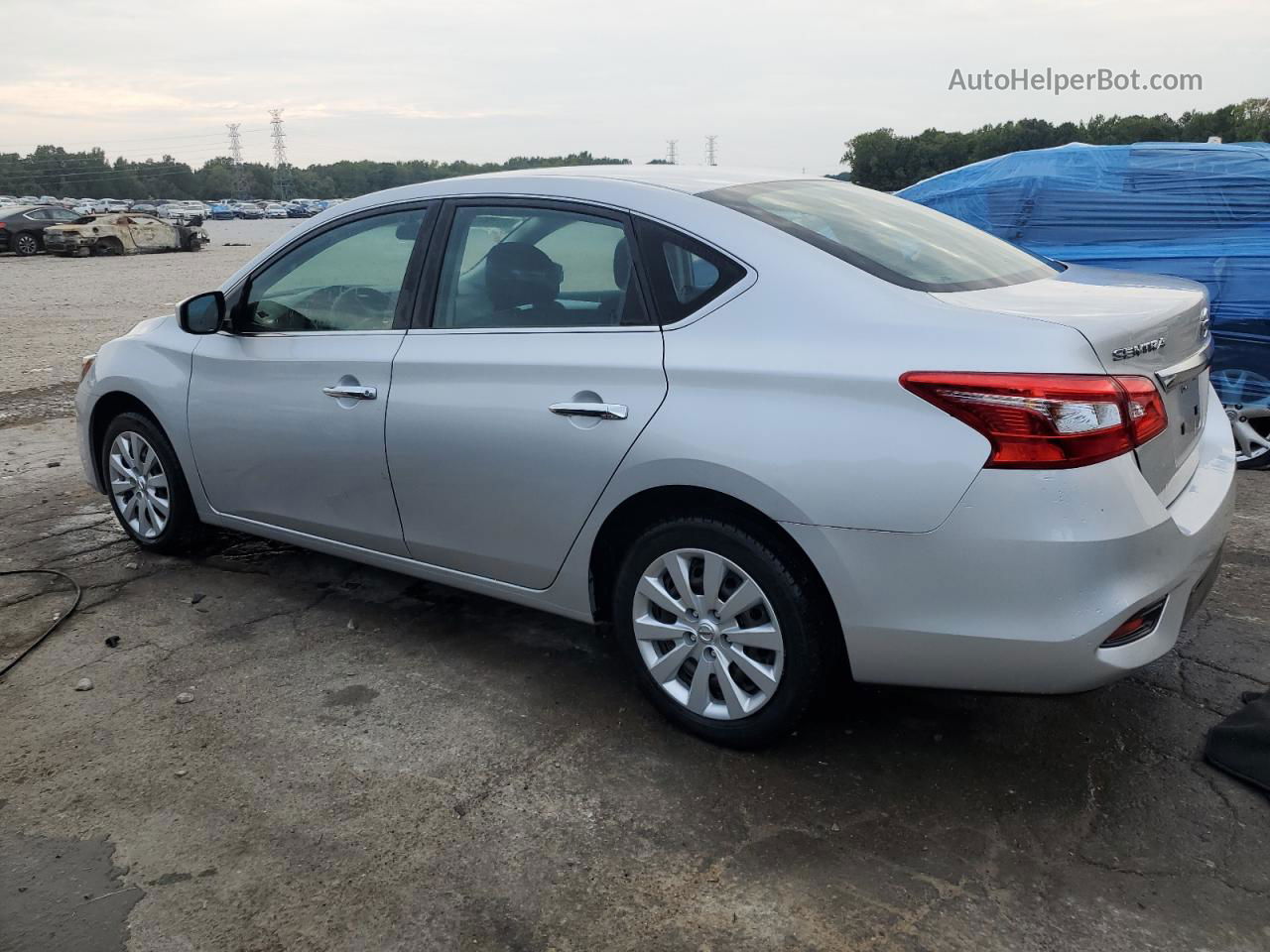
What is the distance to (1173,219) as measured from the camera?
6188 mm

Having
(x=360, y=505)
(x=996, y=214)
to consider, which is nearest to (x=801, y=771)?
(x=360, y=505)

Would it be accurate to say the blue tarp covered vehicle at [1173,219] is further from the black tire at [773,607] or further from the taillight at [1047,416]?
the black tire at [773,607]

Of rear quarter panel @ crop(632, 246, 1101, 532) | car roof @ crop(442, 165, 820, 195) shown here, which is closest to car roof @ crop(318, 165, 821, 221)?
car roof @ crop(442, 165, 820, 195)

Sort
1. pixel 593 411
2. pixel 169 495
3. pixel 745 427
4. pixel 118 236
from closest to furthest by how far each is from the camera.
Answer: pixel 745 427
pixel 593 411
pixel 169 495
pixel 118 236

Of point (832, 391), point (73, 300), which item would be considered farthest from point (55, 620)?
point (73, 300)

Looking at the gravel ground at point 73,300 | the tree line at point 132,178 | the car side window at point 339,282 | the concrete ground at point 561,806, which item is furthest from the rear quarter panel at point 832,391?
the tree line at point 132,178

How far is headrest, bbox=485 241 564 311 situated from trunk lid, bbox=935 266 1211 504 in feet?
4.02

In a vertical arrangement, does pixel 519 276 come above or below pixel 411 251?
below

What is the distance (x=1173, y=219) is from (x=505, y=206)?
459cm

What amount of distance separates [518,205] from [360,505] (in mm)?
1206

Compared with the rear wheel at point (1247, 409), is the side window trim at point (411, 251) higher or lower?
higher

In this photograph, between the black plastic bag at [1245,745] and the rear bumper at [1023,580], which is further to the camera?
the black plastic bag at [1245,745]

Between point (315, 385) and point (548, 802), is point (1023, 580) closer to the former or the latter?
point (548, 802)

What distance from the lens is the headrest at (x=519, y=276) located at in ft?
10.8
